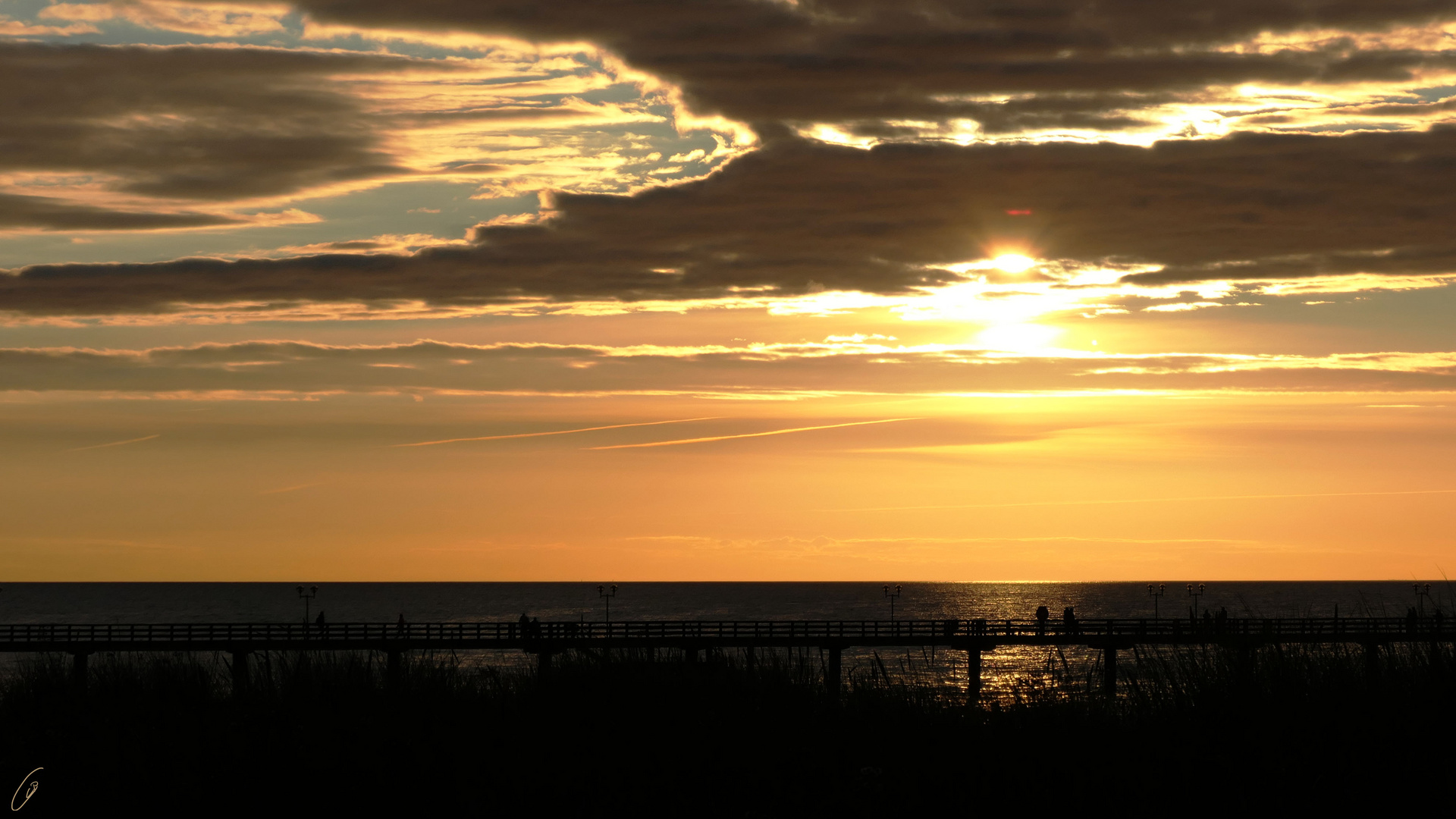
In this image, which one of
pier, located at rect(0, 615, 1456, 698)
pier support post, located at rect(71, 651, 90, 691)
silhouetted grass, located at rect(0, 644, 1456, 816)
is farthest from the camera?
pier, located at rect(0, 615, 1456, 698)

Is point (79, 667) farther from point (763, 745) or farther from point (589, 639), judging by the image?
point (763, 745)

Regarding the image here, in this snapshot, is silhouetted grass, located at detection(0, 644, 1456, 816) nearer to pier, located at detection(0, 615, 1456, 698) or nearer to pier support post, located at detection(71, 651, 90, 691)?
pier support post, located at detection(71, 651, 90, 691)

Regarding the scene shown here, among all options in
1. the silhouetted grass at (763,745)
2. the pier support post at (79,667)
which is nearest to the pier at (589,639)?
the pier support post at (79,667)

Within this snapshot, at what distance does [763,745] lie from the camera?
2653 centimetres

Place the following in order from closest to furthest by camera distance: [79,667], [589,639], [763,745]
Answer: [763,745] → [589,639] → [79,667]

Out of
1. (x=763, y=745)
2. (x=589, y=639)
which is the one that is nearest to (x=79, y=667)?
(x=589, y=639)

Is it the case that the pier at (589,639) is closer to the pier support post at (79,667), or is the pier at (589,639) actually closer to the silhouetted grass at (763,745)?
the pier support post at (79,667)

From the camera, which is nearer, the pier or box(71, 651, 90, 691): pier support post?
box(71, 651, 90, 691): pier support post

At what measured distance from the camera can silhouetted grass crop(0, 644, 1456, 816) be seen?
75.4 feet

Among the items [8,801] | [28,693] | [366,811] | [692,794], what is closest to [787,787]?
[692,794]

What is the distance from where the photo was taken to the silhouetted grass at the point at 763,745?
2298cm

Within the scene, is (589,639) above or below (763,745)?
above

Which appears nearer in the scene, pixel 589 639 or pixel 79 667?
pixel 589 639

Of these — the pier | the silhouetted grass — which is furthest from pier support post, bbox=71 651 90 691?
the silhouetted grass
